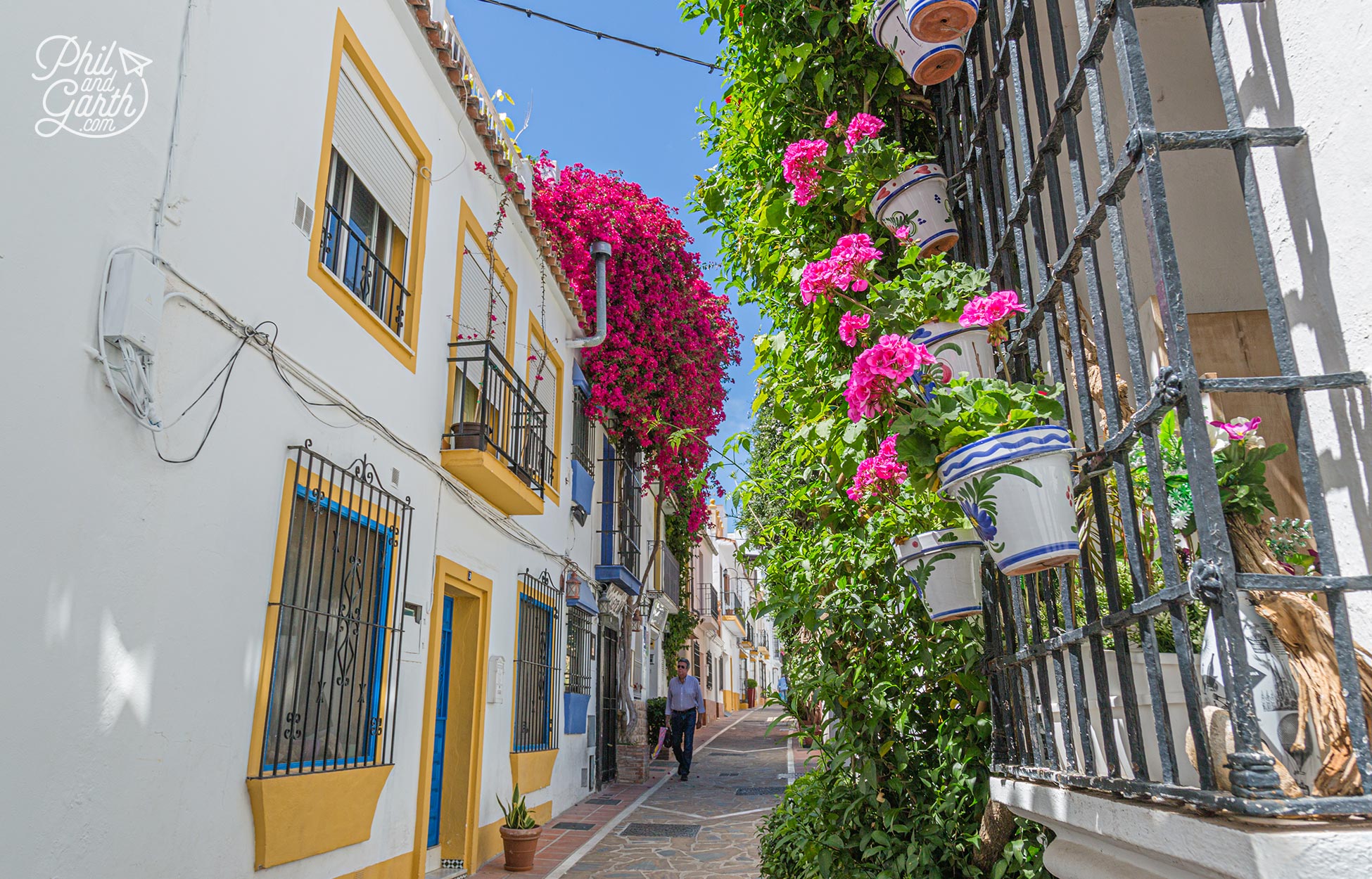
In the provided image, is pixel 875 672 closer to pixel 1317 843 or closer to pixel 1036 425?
pixel 1036 425

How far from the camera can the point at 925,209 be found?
11.9 feet

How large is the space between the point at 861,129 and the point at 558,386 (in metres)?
8.07

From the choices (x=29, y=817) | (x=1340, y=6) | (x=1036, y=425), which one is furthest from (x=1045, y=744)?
(x=29, y=817)

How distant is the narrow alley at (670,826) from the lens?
24.3ft

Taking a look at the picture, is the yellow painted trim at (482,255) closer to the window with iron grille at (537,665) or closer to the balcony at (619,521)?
the window with iron grille at (537,665)

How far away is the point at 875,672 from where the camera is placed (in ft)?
12.3

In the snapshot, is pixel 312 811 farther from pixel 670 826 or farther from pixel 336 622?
pixel 670 826

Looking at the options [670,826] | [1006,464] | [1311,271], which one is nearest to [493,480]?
[670,826]

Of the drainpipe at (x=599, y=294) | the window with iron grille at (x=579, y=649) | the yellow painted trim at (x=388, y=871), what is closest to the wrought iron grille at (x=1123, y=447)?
the yellow painted trim at (x=388, y=871)

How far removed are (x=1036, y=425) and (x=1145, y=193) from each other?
68 centimetres

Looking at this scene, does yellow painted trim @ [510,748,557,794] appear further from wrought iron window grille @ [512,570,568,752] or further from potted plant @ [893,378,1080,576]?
potted plant @ [893,378,1080,576]

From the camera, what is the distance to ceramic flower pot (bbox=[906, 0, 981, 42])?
304 centimetres

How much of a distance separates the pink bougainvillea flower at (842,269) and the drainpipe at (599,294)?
29.1 feet

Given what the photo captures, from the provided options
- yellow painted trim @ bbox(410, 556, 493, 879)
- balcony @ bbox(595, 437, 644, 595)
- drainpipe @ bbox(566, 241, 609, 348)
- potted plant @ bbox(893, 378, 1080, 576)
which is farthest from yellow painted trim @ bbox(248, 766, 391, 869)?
balcony @ bbox(595, 437, 644, 595)
